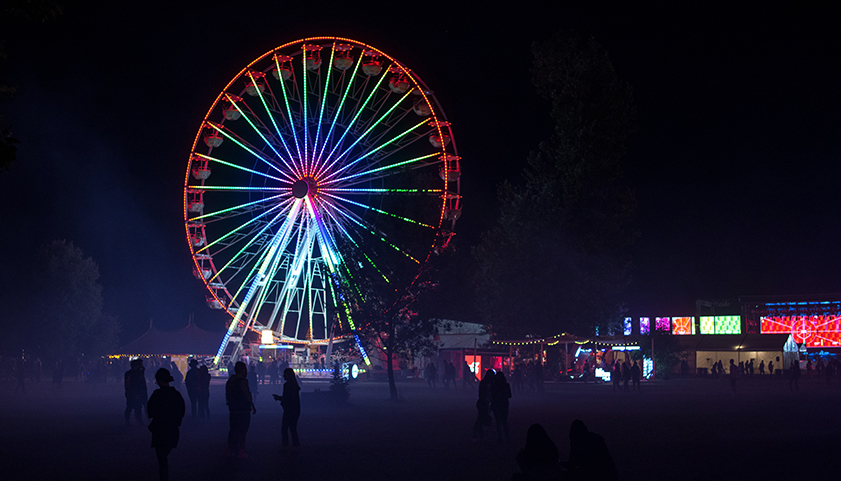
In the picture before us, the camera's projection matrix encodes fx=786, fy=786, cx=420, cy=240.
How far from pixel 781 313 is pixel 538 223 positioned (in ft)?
151

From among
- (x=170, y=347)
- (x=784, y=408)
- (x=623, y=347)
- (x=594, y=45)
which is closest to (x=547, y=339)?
(x=623, y=347)

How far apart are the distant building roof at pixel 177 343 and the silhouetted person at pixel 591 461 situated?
49087mm

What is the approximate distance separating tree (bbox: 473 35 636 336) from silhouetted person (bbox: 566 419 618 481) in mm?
31620

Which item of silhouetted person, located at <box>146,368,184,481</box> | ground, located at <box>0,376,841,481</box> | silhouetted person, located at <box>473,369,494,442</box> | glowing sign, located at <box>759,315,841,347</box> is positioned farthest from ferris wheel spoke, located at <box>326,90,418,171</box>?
glowing sign, located at <box>759,315,841,347</box>

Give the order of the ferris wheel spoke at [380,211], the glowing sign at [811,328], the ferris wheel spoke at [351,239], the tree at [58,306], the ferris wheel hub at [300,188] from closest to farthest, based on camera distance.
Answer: the ferris wheel spoke at [351,239] → the ferris wheel spoke at [380,211] → the ferris wheel hub at [300,188] → the tree at [58,306] → the glowing sign at [811,328]

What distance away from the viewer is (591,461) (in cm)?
749

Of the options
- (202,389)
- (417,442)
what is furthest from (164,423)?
(202,389)

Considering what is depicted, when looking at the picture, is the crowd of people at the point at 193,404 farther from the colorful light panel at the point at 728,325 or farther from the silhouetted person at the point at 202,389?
the colorful light panel at the point at 728,325

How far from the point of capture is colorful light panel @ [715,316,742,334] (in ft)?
254

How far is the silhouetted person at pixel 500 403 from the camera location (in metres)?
15.8

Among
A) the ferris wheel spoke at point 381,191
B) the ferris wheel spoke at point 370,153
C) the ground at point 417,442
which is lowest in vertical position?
the ground at point 417,442

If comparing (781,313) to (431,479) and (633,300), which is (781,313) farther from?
(431,479)

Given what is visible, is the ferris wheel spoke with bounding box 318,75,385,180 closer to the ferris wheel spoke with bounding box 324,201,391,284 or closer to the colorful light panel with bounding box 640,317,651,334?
the ferris wheel spoke with bounding box 324,201,391,284

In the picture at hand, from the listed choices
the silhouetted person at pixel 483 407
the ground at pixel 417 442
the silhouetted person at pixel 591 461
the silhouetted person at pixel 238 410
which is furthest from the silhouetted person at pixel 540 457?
the silhouetted person at pixel 483 407
